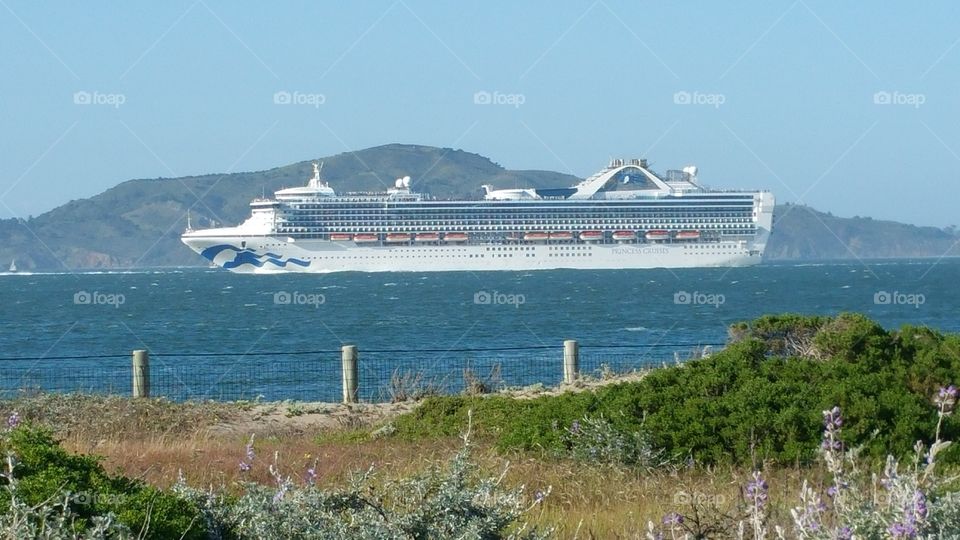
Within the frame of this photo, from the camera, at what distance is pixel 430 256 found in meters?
77.1

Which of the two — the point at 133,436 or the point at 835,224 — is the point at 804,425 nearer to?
the point at 133,436

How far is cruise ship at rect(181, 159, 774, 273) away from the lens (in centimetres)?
7688

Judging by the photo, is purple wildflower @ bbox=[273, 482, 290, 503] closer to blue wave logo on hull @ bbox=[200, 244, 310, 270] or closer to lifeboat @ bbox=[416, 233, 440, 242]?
lifeboat @ bbox=[416, 233, 440, 242]

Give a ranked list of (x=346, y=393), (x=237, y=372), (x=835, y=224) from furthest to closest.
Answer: (x=835, y=224) → (x=237, y=372) → (x=346, y=393)

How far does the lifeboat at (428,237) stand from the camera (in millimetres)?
77188

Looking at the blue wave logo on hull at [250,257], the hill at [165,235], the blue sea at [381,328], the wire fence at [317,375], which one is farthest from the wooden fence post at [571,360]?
the hill at [165,235]

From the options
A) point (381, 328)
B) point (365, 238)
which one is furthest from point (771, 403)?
point (365, 238)

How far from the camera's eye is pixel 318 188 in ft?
260

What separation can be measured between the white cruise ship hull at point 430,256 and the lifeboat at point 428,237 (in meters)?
0.44

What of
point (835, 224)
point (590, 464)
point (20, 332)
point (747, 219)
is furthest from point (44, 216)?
point (590, 464)

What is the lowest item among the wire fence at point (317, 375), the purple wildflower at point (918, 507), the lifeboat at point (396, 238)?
the wire fence at point (317, 375)

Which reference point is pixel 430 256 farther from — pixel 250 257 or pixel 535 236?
pixel 250 257

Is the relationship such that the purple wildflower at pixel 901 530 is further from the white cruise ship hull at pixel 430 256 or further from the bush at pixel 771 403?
the white cruise ship hull at pixel 430 256

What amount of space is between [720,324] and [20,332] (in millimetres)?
19398
